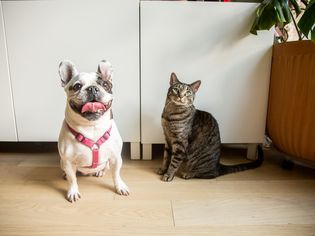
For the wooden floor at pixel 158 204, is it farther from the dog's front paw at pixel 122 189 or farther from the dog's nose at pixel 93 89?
the dog's nose at pixel 93 89

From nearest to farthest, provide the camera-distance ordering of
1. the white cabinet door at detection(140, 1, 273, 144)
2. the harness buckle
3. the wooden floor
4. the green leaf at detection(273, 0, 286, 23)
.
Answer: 1. the wooden floor
2. the harness buckle
3. the green leaf at detection(273, 0, 286, 23)
4. the white cabinet door at detection(140, 1, 273, 144)

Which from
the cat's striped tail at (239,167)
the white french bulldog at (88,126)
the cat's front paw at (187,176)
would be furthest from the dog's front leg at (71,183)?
the cat's striped tail at (239,167)

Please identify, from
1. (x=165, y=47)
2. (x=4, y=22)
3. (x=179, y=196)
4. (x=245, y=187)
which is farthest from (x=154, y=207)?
(x=4, y=22)

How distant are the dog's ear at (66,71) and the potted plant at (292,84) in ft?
2.62

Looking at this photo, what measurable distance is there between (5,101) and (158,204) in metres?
0.91

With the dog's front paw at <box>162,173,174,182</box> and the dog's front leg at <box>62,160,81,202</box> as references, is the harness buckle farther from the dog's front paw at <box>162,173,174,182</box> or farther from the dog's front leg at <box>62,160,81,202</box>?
the dog's front paw at <box>162,173,174,182</box>

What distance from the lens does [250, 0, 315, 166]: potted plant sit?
38.9 inches

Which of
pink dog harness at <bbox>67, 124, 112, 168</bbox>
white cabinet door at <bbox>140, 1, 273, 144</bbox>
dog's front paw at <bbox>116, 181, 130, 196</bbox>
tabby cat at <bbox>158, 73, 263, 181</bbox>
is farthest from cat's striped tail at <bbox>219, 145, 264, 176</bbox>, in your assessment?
pink dog harness at <bbox>67, 124, 112, 168</bbox>

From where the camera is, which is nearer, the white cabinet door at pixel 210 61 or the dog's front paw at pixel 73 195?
the dog's front paw at pixel 73 195

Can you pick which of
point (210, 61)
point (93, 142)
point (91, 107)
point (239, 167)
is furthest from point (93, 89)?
point (239, 167)

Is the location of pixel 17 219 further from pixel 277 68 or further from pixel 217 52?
pixel 277 68

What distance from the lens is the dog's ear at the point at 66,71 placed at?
811mm

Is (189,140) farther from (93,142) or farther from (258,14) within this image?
(258,14)

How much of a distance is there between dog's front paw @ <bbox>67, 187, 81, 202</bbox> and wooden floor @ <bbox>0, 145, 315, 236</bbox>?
2 cm
